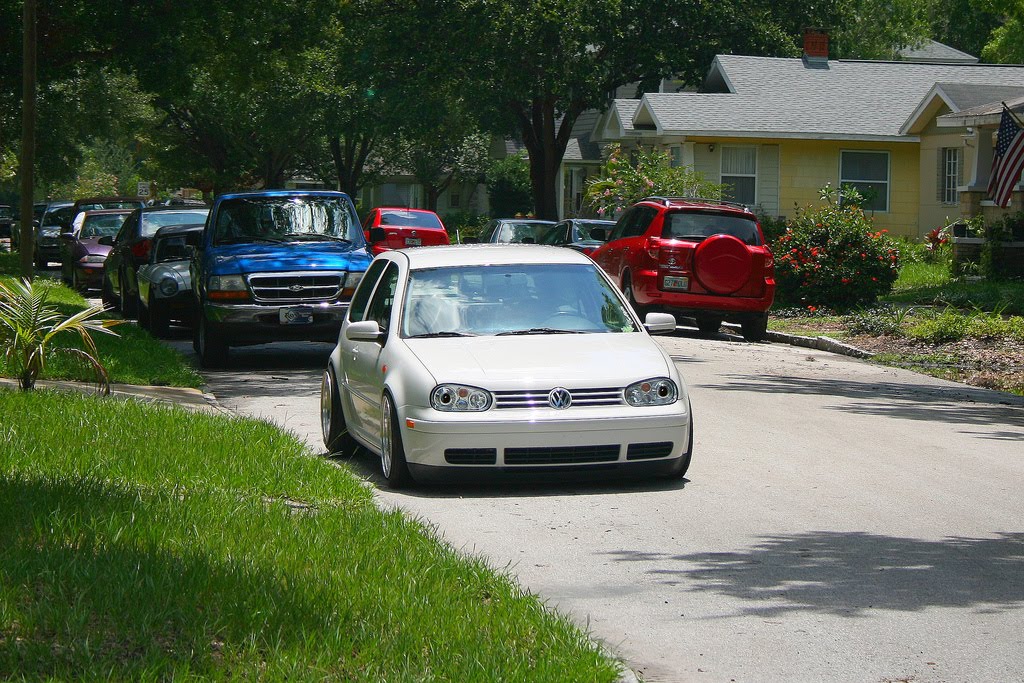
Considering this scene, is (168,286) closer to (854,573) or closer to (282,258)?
(282,258)

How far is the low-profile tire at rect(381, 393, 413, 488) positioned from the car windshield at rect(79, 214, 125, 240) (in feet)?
72.3

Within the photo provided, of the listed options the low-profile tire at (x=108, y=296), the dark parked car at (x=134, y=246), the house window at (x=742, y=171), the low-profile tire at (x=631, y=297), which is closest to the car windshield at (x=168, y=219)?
the dark parked car at (x=134, y=246)

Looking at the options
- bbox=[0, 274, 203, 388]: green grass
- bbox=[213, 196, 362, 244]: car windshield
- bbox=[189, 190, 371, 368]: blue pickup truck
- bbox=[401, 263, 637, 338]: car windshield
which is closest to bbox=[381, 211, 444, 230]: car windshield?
bbox=[213, 196, 362, 244]: car windshield

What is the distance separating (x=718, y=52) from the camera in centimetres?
4253

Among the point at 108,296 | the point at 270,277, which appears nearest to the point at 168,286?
the point at 270,277

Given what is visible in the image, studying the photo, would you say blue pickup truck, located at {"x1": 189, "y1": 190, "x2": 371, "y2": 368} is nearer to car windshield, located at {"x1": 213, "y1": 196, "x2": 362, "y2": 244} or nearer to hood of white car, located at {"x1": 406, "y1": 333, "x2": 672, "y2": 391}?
car windshield, located at {"x1": 213, "y1": 196, "x2": 362, "y2": 244}

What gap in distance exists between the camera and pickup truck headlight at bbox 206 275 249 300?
16016mm

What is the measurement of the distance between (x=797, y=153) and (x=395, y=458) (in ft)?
99.4

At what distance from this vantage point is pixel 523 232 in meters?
28.6

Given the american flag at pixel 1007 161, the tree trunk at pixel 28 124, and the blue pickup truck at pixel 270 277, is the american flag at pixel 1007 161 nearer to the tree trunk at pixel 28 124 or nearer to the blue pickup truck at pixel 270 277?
the blue pickup truck at pixel 270 277

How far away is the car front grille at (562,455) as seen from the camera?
8.86 metres

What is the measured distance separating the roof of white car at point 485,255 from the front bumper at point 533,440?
175 cm

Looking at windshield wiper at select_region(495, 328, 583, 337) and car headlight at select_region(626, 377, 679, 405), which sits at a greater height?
windshield wiper at select_region(495, 328, 583, 337)

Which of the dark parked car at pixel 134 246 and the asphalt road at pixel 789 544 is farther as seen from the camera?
the dark parked car at pixel 134 246
